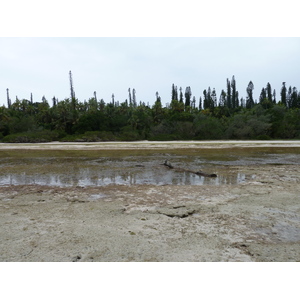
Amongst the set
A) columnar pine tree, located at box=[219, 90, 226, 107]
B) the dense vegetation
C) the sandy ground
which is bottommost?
the sandy ground

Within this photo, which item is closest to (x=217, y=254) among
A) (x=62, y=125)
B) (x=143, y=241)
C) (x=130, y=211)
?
(x=143, y=241)

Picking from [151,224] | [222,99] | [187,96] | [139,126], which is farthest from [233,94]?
[151,224]

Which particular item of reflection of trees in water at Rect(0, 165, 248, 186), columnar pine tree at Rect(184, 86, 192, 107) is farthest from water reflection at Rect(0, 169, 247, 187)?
columnar pine tree at Rect(184, 86, 192, 107)

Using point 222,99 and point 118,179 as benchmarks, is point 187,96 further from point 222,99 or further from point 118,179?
point 118,179

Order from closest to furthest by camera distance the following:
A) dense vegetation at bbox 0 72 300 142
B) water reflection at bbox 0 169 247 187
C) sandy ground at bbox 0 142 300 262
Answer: sandy ground at bbox 0 142 300 262 < water reflection at bbox 0 169 247 187 < dense vegetation at bbox 0 72 300 142

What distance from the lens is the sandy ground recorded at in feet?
11.0

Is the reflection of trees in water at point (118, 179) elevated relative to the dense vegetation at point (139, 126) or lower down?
lower down

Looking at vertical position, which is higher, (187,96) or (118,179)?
(187,96)

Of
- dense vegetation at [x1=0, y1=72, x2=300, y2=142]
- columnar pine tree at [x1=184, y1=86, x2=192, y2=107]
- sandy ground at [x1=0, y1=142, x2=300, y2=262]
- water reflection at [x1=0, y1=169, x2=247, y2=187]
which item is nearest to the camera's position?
sandy ground at [x1=0, y1=142, x2=300, y2=262]

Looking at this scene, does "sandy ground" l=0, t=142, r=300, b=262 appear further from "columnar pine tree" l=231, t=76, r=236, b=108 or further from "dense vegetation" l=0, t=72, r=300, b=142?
"columnar pine tree" l=231, t=76, r=236, b=108

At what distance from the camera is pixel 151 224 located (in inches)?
173

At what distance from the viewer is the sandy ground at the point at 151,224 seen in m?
3.34

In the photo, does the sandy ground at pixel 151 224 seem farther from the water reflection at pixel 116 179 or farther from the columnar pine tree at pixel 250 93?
the columnar pine tree at pixel 250 93

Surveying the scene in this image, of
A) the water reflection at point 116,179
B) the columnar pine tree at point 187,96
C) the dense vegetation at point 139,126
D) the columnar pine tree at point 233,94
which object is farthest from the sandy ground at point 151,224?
the columnar pine tree at point 233,94
